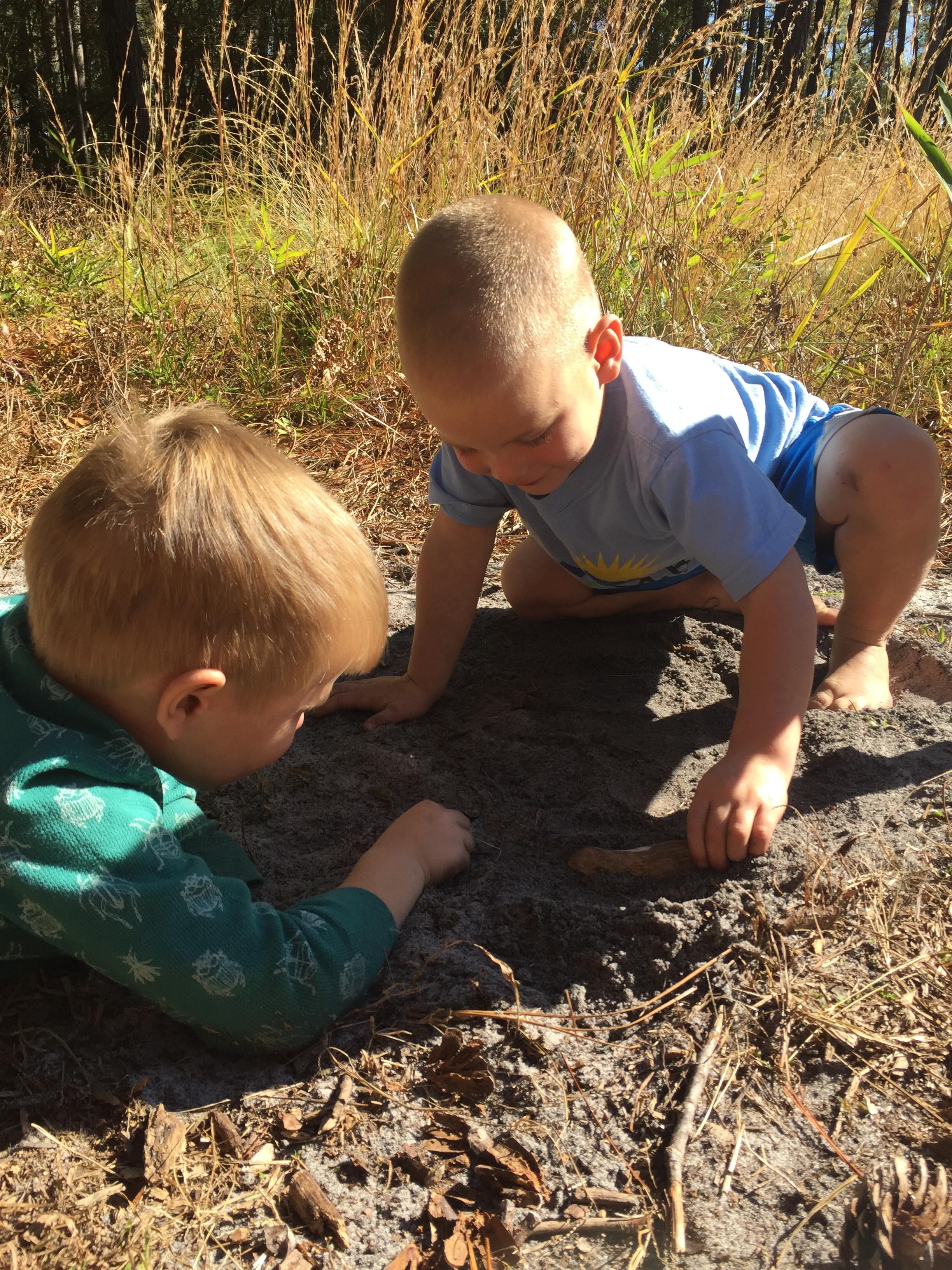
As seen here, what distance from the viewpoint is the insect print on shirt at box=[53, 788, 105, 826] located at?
1163mm

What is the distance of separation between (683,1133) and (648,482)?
1112 mm

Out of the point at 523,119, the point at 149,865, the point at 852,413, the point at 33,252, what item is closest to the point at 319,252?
the point at 523,119

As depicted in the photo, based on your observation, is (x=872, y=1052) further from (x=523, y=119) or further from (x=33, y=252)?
(x=33, y=252)

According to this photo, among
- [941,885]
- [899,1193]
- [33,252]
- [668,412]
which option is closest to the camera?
[899,1193]

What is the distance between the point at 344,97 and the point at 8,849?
3.23 meters

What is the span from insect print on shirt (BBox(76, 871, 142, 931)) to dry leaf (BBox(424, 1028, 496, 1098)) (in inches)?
16.9

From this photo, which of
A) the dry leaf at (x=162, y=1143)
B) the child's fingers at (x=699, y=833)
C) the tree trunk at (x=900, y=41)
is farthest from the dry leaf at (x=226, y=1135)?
the tree trunk at (x=900, y=41)

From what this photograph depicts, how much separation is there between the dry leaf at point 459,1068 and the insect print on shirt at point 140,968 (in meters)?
0.37

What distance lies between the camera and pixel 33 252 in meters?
4.14

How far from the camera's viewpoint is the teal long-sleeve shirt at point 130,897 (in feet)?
3.80

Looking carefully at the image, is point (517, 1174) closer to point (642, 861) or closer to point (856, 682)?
point (642, 861)

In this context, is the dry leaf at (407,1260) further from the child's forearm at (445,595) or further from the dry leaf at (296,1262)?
the child's forearm at (445,595)

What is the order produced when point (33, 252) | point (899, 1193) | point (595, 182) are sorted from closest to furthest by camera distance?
point (899, 1193) < point (595, 182) < point (33, 252)

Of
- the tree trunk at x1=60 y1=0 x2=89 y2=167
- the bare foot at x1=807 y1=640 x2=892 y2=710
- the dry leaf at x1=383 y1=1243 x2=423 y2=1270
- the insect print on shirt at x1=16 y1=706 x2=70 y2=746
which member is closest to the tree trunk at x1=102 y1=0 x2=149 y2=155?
the tree trunk at x1=60 y1=0 x2=89 y2=167
